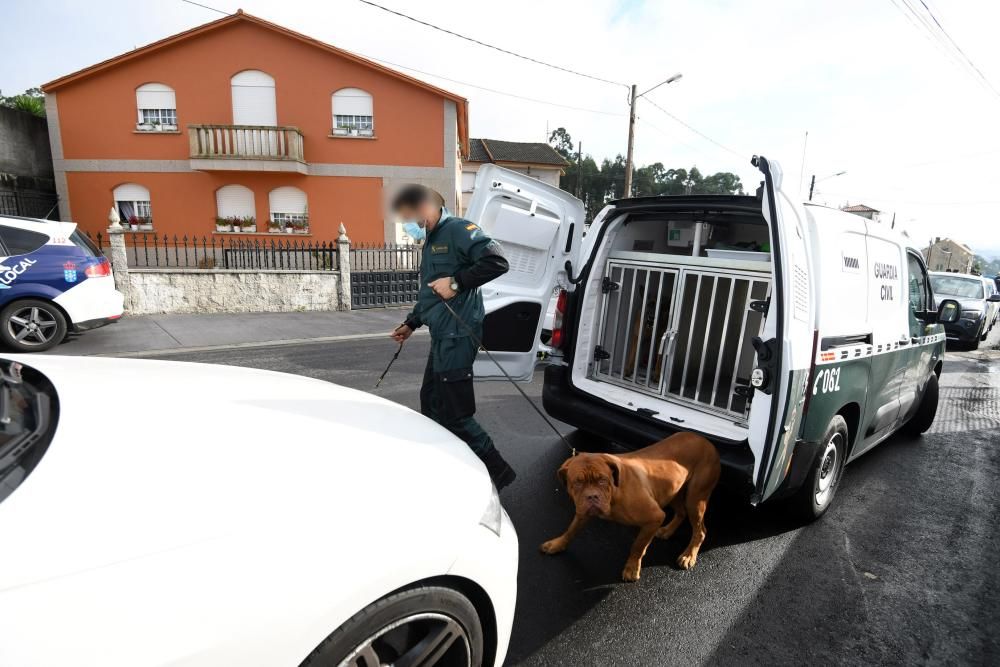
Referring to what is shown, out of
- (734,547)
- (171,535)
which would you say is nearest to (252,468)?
(171,535)

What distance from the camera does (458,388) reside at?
11.3 feet

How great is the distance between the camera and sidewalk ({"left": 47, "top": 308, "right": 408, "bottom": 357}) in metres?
7.89

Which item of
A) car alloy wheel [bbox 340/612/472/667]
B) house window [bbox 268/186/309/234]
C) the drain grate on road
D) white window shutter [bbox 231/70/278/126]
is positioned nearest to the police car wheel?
car alloy wheel [bbox 340/612/472/667]

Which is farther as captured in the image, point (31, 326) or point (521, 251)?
point (31, 326)

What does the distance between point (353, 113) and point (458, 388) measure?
18.0m

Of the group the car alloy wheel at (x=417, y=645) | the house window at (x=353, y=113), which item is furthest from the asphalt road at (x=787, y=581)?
the house window at (x=353, y=113)

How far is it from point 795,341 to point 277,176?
19.0m

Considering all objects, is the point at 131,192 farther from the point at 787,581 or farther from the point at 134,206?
the point at 787,581

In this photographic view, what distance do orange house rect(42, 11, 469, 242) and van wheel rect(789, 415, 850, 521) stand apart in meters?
15.7

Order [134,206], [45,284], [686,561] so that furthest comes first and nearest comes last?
[134,206] < [45,284] < [686,561]

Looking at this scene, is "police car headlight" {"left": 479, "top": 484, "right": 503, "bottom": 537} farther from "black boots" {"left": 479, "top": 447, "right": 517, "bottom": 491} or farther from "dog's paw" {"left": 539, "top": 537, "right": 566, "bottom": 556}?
"black boots" {"left": 479, "top": 447, "right": 517, "bottom": 491}

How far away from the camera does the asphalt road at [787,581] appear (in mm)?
2355

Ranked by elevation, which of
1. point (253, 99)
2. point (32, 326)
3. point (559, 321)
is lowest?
point (32, 326)

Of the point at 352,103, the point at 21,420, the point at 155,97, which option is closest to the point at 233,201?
the point at 155,97
